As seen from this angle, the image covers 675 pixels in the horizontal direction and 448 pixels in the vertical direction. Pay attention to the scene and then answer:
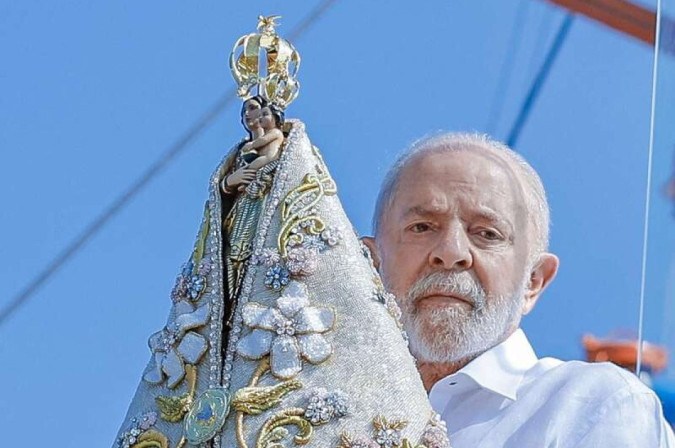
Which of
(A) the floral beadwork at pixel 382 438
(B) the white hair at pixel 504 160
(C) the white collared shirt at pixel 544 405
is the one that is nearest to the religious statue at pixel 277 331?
(A) the floral beadwork at pixel 382 438

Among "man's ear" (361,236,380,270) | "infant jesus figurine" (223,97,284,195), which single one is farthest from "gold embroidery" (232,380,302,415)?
"man's ear" (361,236,380,270)

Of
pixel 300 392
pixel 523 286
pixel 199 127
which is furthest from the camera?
pixel 199 127

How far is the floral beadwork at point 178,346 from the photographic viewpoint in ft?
5.16

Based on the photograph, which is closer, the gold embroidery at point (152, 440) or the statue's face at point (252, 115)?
the gold embroidery at point (152, 440)

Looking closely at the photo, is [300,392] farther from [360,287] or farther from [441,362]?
[441,362]

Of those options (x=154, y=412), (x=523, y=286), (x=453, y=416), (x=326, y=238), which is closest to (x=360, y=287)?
(x=326, y=238)

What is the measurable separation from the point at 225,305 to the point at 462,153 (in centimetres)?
83

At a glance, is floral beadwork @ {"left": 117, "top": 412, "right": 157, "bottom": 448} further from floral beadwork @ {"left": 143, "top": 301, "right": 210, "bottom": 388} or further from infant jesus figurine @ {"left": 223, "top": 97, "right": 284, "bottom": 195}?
infant jesus figurine @ {"left": 223, "top": 97, "right": 284, "bottom": 195}

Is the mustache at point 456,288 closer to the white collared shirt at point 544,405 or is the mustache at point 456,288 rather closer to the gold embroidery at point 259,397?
the white collared shirt at point 544,405

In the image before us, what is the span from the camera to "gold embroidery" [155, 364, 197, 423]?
5.08ft

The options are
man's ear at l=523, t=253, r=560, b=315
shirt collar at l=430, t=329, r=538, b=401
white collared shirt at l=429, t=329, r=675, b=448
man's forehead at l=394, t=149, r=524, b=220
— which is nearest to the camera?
white collared shirt at l=429, t=329, r=675, b=448

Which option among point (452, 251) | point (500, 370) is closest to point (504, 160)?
point (452, 251)

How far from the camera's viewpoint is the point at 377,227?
241 cm

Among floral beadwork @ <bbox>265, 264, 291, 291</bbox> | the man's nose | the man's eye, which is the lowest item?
floral beadwork @ <bbox>265, 264, 291, 291</bbox>
